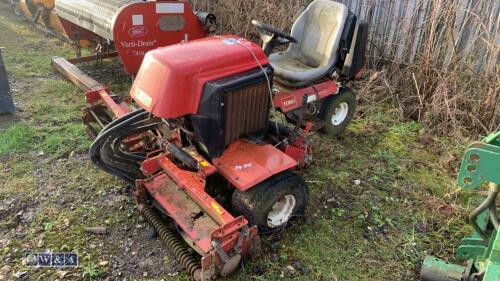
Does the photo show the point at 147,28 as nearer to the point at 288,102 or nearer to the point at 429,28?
the point at 288,102

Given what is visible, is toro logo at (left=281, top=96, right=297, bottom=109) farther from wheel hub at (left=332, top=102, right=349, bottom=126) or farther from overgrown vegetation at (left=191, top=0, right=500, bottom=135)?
overgrown vegetation at (left=191, top=0, right=500, bottom=135)

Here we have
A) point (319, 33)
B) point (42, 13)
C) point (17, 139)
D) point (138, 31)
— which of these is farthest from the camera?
point (42, 13)

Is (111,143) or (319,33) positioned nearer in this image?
(111,143)

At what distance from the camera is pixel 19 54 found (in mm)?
6105

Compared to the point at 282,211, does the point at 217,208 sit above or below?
above

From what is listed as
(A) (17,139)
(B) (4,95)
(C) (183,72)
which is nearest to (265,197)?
(C) (183,72)

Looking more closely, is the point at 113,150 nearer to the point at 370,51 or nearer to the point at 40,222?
the point at 40,222

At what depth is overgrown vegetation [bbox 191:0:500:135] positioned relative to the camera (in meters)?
4.11

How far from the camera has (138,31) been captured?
15.1ft

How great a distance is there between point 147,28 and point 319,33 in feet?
6.48

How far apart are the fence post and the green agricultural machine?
4.17 metres

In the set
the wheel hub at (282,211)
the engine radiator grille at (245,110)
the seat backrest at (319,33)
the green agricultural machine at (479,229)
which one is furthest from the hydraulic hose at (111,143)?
the green agricultural machine at (479,229)

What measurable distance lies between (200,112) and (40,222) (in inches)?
57.0

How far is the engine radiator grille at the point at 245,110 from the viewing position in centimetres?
260
